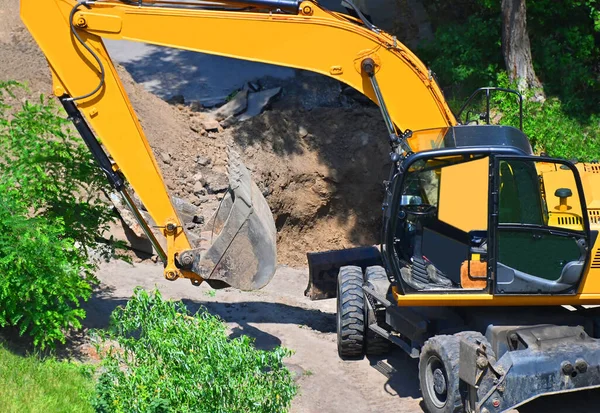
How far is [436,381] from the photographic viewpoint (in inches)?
302

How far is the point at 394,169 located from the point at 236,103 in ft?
22.4

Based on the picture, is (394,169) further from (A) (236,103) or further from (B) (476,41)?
(B) (476,41)

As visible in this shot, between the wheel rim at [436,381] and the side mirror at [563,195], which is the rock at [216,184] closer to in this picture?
the wheel rim at [436,381]

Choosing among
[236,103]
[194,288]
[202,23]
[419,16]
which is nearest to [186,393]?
[202,23]

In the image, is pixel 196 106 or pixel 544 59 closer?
pixel 196 106

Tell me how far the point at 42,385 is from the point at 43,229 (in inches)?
59.5

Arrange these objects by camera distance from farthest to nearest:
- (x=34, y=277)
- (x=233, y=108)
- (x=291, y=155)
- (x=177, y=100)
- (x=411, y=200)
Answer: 1. (x=177, y=100)
2. (x=233, y=108)
3. (x=291, y=155)
4. (x=411, y=200)
5. (x=34, y=277)

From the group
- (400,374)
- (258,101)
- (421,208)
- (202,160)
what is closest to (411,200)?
(421,208)

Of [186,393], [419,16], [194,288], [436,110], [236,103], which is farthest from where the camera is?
[419,16]

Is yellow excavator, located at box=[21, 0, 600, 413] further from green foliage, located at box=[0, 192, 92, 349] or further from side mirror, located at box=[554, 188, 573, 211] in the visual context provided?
green foliage, located at box=[0, 192, 92, 349]

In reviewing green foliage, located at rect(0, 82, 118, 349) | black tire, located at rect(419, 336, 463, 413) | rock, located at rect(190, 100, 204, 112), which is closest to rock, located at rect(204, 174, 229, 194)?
rock, located at rect(190, 100, 204, 112)

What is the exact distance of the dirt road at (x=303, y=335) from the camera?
8.18 m

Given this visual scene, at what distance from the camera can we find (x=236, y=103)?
14.4 metres

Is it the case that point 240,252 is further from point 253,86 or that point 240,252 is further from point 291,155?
point 253,86
